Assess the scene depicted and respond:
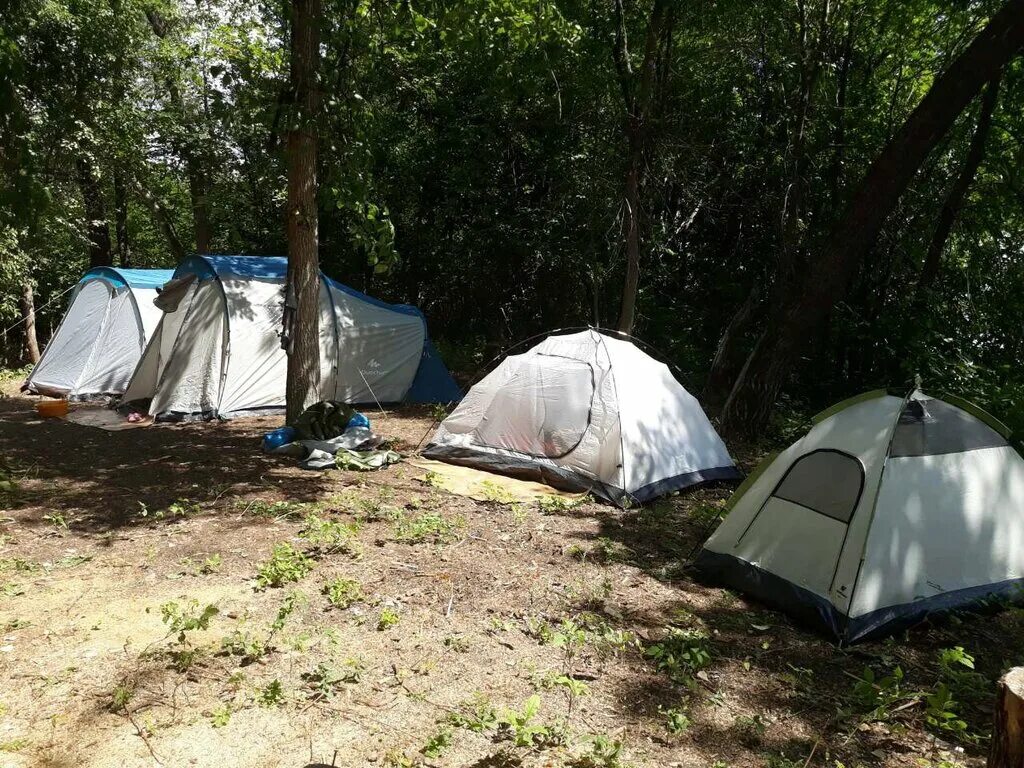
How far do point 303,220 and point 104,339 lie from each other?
554 centimetres

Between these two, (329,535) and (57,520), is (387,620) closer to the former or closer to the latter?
(329,535)

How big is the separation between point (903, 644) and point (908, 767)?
1117 mm

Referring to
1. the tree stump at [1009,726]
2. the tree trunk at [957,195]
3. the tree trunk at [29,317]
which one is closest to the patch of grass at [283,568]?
the tree stump at [1009,726]

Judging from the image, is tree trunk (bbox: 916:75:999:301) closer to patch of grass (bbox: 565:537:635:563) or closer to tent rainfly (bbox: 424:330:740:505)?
tent rainfly (bbox: 424:330:740:505)

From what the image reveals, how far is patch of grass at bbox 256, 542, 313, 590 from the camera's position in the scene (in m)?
4.14

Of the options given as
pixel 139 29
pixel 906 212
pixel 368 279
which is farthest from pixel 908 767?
pixel 139 29

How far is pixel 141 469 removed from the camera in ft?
21.5

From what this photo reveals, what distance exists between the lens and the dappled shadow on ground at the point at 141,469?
5.54 m

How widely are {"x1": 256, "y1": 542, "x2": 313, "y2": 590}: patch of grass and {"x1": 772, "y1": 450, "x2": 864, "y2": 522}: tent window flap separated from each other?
288 centimetres

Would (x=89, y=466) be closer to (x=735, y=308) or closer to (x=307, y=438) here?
(x=307, y=438)

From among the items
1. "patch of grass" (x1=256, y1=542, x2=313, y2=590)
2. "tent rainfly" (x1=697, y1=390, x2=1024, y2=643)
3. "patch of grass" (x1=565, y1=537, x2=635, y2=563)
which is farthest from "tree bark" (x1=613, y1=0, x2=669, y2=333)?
"patch of grass" (x1=256, y1=542, x2=313, y2=590)

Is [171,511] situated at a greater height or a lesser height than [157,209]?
lesser

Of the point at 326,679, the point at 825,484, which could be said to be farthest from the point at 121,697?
the point at 825,484

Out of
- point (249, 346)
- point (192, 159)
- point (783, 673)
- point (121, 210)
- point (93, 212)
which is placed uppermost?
point (192, 159)
